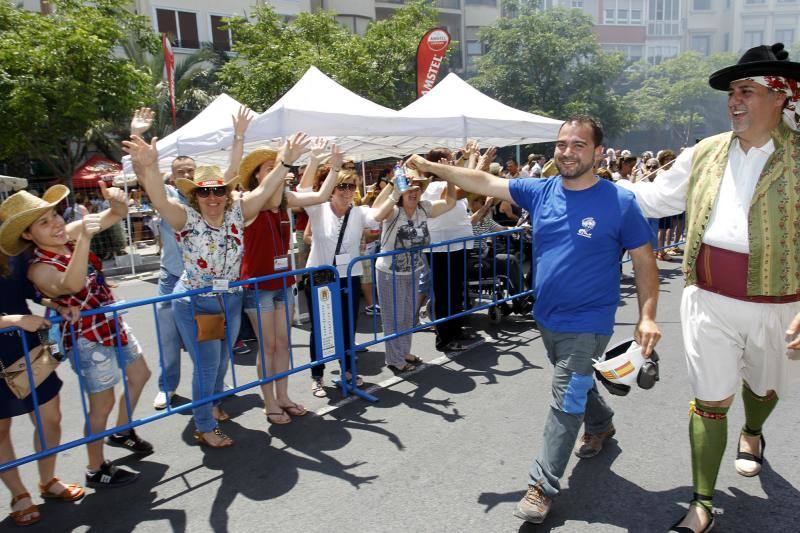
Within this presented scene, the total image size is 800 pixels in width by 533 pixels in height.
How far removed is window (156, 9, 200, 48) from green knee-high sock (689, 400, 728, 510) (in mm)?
31591

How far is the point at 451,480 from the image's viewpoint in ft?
11.6

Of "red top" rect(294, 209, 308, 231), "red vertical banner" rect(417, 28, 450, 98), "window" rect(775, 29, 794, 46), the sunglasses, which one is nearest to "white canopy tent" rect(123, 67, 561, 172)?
"red top" rect(294, 209, 308, 231)

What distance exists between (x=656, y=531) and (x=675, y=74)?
6941 cm

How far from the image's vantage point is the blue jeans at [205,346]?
404 centimetres

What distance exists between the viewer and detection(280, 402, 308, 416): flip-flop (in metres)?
4.68

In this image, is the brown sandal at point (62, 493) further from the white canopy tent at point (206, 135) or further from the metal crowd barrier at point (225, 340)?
the white canopy tent at point (206, 135)

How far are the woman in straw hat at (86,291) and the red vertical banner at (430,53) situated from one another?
9376mm

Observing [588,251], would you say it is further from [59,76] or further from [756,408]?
[59,76]

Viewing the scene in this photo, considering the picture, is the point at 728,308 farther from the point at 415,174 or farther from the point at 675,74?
the point at 675,74

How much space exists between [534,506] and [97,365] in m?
2.67

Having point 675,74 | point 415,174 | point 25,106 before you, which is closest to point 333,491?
point 415,174

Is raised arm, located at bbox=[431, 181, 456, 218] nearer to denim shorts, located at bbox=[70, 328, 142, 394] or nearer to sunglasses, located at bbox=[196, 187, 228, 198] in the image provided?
sunglasses, located at bbox=[196, 187, 228, 198]

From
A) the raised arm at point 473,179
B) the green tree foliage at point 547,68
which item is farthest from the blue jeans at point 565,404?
the green tree foliage at point 547,68

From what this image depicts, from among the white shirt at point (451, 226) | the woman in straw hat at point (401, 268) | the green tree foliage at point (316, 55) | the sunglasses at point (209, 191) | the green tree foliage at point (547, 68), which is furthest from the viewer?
the green tree foliage at point (547, 68)
